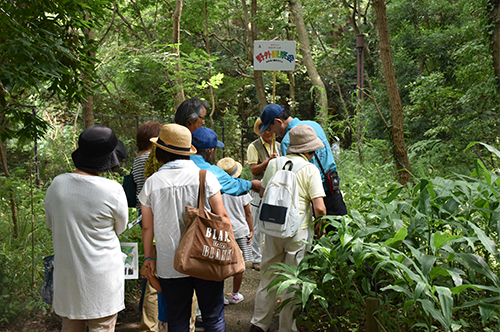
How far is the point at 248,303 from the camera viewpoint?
4.76 meters

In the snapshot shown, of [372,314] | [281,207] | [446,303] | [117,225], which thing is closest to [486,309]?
[446,303]

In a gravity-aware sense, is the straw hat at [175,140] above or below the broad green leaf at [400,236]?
above

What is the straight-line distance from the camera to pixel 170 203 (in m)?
2.68

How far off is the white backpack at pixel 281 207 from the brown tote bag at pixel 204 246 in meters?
0.62

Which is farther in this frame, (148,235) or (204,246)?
(148,235)

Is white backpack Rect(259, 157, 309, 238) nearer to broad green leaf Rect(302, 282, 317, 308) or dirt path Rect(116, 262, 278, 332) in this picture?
broad green leaf Rect(302, 282, 317, 308)

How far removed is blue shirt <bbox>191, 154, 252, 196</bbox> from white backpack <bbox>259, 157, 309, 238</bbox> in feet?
1.03

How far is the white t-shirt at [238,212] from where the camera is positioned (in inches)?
170

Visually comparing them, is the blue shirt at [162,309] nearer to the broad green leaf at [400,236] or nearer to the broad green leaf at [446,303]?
the broad green leaf at [400,236]

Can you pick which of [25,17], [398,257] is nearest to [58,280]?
[398,257]

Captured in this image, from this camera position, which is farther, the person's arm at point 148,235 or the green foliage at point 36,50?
the green foliage at point 36,50

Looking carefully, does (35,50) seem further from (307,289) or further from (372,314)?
(372,314)

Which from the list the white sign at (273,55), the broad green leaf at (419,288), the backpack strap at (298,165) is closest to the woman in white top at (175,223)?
the backpack strap at (298,165)

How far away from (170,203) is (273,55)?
3.90 metres
